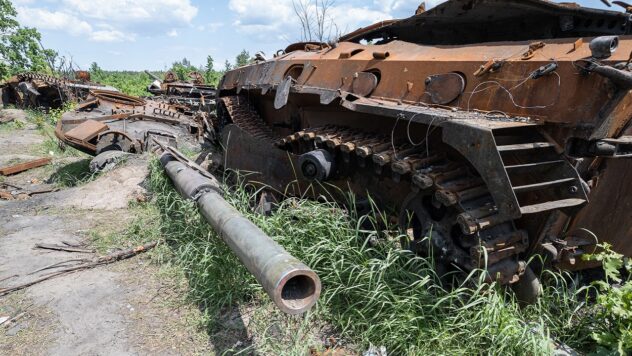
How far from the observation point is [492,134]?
2.76m

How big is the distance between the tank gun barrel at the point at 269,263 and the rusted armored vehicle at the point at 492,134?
3.14ft

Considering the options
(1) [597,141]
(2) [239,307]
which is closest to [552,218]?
(1) [597,141]

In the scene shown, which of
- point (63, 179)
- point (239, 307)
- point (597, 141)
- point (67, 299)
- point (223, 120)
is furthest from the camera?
point (63, 179)

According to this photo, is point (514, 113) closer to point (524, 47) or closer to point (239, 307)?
point (524, 47)

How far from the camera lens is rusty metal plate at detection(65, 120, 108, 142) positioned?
864 cm

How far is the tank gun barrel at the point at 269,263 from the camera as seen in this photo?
2576 millimetres

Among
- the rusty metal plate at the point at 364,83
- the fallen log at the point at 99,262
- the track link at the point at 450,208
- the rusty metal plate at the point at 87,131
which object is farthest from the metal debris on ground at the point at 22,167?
the track link at the point at 450,208

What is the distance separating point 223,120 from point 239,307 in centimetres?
429

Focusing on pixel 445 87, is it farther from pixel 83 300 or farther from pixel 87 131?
pixel 87 131

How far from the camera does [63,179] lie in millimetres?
8789

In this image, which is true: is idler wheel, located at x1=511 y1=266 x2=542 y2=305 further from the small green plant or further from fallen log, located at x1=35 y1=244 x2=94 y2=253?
fallen log, located at x1=35 y1=244 x2=94 y2=253

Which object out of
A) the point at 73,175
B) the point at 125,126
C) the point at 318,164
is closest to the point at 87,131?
the point at 73,175

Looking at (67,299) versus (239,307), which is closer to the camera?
(239,307)

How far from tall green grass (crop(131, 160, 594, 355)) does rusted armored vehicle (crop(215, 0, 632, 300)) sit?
0.22m
